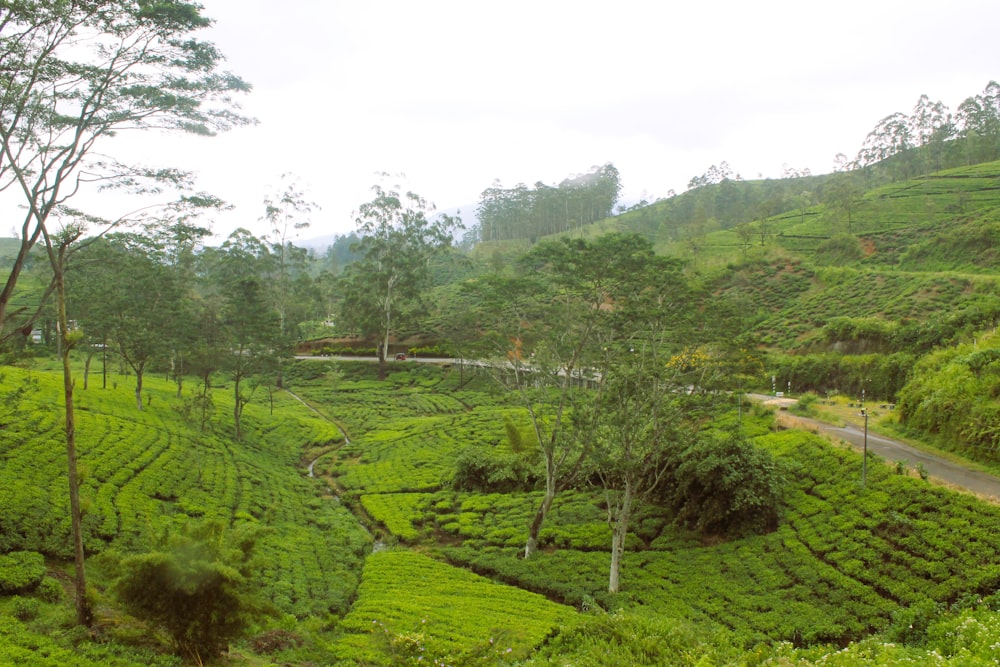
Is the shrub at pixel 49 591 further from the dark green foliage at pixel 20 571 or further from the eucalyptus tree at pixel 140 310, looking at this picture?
the eucalyptus tree at pixel 140 310

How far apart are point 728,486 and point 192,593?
15.9 m

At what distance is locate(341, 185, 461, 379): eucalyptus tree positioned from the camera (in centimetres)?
5606

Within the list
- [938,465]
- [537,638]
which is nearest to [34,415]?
[537,638]

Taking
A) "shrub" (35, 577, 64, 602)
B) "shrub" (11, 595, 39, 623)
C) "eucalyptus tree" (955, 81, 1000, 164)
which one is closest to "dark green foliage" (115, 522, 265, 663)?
"shrub" (11, 595, 39, 623)

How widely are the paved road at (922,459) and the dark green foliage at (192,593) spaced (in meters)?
19.4

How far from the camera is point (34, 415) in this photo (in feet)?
76.9

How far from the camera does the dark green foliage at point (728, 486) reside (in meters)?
18.8

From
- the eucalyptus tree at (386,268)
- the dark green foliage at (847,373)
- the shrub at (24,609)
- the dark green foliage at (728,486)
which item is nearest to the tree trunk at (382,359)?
the eucalyptus tree at (386,268)

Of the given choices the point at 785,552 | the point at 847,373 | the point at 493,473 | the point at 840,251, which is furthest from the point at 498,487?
the point at 840,251

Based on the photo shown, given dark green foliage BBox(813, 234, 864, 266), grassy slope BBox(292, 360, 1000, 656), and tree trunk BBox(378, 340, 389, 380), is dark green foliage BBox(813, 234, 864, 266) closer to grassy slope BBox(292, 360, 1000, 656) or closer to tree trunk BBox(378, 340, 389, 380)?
grassy slope BBox(292, 360, 1000, 656)

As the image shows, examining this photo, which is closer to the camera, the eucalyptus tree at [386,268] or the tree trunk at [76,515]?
the tree trunk at [76,515]

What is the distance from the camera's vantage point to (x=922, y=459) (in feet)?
65.5

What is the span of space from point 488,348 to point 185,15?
1419 centimetres

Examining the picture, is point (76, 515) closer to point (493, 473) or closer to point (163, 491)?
point (163, 491)
